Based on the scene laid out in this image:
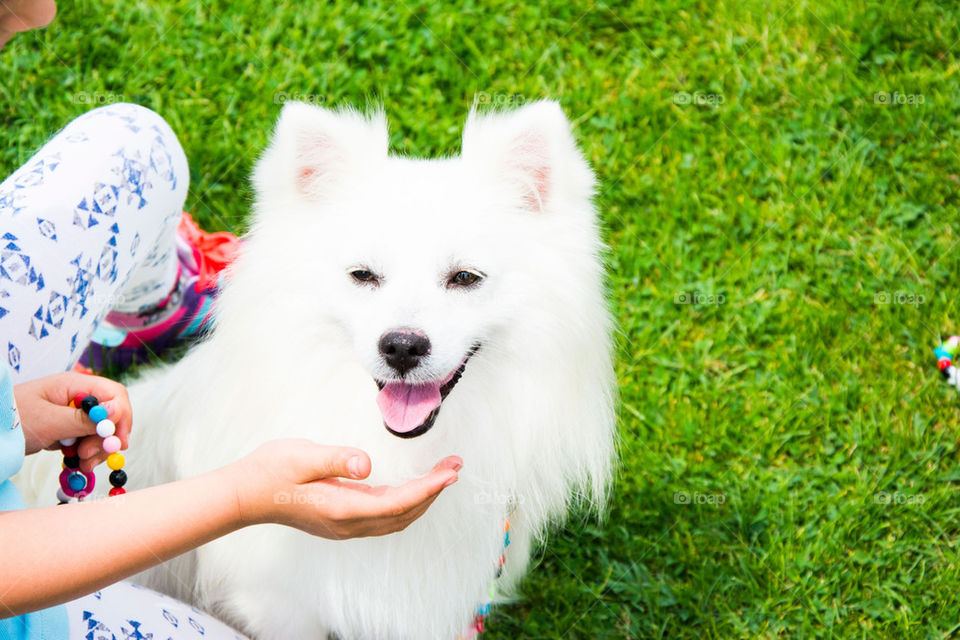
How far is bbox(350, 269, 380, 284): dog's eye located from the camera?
69.6 inches

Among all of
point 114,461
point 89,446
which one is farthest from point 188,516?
point 89,446

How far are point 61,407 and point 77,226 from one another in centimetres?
45

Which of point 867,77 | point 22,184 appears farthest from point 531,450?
point 867,77

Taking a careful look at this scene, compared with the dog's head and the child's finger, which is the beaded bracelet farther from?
the dog's head

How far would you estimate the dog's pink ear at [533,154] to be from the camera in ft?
5.92

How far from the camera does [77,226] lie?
182 cm

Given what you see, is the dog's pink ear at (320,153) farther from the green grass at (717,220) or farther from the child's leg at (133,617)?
the green grass at (717,220)

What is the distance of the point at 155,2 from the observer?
3.77m

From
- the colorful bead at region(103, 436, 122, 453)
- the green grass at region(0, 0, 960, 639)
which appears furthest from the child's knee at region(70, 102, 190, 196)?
the green grass at region(0, 0, 960, 639)

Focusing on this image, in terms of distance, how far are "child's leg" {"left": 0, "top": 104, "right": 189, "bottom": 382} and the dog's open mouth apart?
30.5 inches

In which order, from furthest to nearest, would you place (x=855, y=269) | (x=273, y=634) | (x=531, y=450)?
(x=855, y=269) < (x=273, y=634) < (x=531, y=450)

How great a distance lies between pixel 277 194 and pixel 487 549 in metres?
1.07

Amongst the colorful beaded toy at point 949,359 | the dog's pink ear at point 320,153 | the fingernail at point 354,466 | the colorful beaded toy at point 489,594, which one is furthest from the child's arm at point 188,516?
the colorful beaded toy at point 949,359

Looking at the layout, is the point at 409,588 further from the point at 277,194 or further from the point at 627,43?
the point at 627,43
